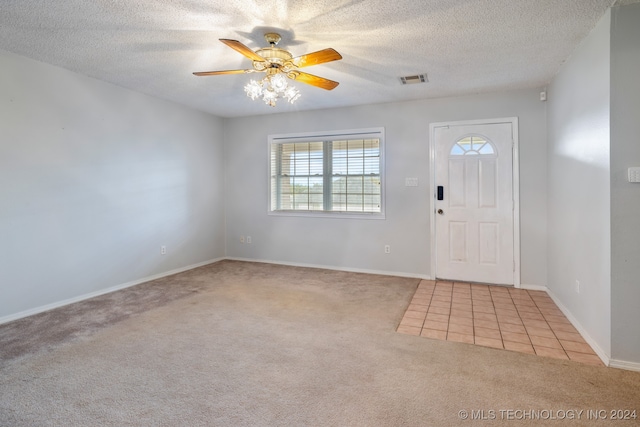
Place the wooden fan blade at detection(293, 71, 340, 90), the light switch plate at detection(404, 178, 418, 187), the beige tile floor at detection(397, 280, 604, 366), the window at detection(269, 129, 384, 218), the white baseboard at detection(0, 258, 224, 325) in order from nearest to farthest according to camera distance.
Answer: the beige tile floor at detection(397, 280, 604, 366) → the wooden fan blade at detection(293, 71, 340, 90) → the white baseboard at detection(0, 258, 224, 325) → the light switch plate at detection(404, 178, 418, 187) → the window at detection(269, 129, 384, 218)

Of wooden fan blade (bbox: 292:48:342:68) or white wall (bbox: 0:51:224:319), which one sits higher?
wooden fan blade (bbox: 292:48:342:68)

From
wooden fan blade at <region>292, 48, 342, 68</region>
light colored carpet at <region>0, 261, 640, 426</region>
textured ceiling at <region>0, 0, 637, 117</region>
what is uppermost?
textured ceiling at <region>0, 0, 637, 117</region>

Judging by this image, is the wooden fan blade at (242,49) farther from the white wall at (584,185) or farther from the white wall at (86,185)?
the white wall at (584,185)

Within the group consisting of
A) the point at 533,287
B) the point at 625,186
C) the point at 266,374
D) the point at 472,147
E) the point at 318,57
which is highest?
the point at 318,57

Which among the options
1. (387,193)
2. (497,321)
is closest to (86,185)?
(387,193)

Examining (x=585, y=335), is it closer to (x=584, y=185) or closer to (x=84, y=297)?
(x=584, y=185)

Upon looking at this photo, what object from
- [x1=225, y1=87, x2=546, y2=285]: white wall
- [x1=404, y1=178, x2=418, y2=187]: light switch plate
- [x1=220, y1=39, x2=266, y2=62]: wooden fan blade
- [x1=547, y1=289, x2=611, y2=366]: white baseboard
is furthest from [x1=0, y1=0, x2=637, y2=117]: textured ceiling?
[x1=547, y1=289, x2=611, y2=366]: white baseboard

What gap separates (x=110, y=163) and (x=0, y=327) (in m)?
1.91

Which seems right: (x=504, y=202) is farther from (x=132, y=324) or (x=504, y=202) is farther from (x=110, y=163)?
(x=110, y=163)

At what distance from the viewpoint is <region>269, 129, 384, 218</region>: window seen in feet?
16.0

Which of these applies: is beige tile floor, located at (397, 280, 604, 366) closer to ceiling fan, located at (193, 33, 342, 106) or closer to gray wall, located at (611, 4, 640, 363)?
gray wall, located at (611, 4, 640, 363)

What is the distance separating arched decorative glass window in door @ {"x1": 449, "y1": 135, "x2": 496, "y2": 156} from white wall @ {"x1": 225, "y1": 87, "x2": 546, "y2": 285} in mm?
280

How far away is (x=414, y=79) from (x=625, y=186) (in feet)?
7.36

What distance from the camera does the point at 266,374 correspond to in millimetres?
2119
